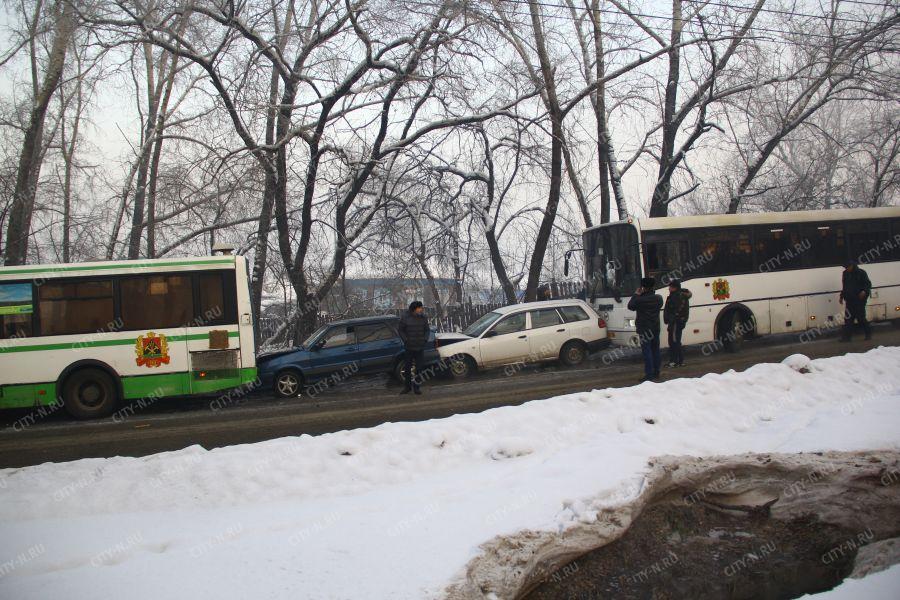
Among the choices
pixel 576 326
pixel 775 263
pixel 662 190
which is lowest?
pixel 576 326

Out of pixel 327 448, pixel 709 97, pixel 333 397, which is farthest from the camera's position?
pixel 709 97

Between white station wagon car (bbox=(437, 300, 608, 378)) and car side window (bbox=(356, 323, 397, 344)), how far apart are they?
125cm

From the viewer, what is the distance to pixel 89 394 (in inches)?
482

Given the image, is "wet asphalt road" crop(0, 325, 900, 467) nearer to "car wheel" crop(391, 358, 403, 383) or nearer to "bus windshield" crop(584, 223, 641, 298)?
"car wheel" crop(391, 358, 403, 383)

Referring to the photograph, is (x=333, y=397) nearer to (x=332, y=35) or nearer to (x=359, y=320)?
(x=359, y=320)

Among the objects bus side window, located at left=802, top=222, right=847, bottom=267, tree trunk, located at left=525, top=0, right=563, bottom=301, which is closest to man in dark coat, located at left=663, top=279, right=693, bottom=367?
bus side window, located at left=802, top=222, right=847, bottom=267

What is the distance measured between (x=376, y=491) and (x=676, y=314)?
28.5 ft

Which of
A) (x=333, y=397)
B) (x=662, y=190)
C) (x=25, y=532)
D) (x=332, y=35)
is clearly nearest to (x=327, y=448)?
(x=25, y=532)

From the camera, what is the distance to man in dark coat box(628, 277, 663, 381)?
38.5 ft

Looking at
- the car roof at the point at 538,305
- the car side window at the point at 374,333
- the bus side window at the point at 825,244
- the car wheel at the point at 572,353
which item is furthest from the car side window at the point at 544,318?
the bus side window at the point at 825,244

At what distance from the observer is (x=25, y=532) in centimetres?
534

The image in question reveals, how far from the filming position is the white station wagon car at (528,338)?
14680mm

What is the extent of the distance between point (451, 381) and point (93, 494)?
354 inches

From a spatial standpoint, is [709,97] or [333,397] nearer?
[333,397]
